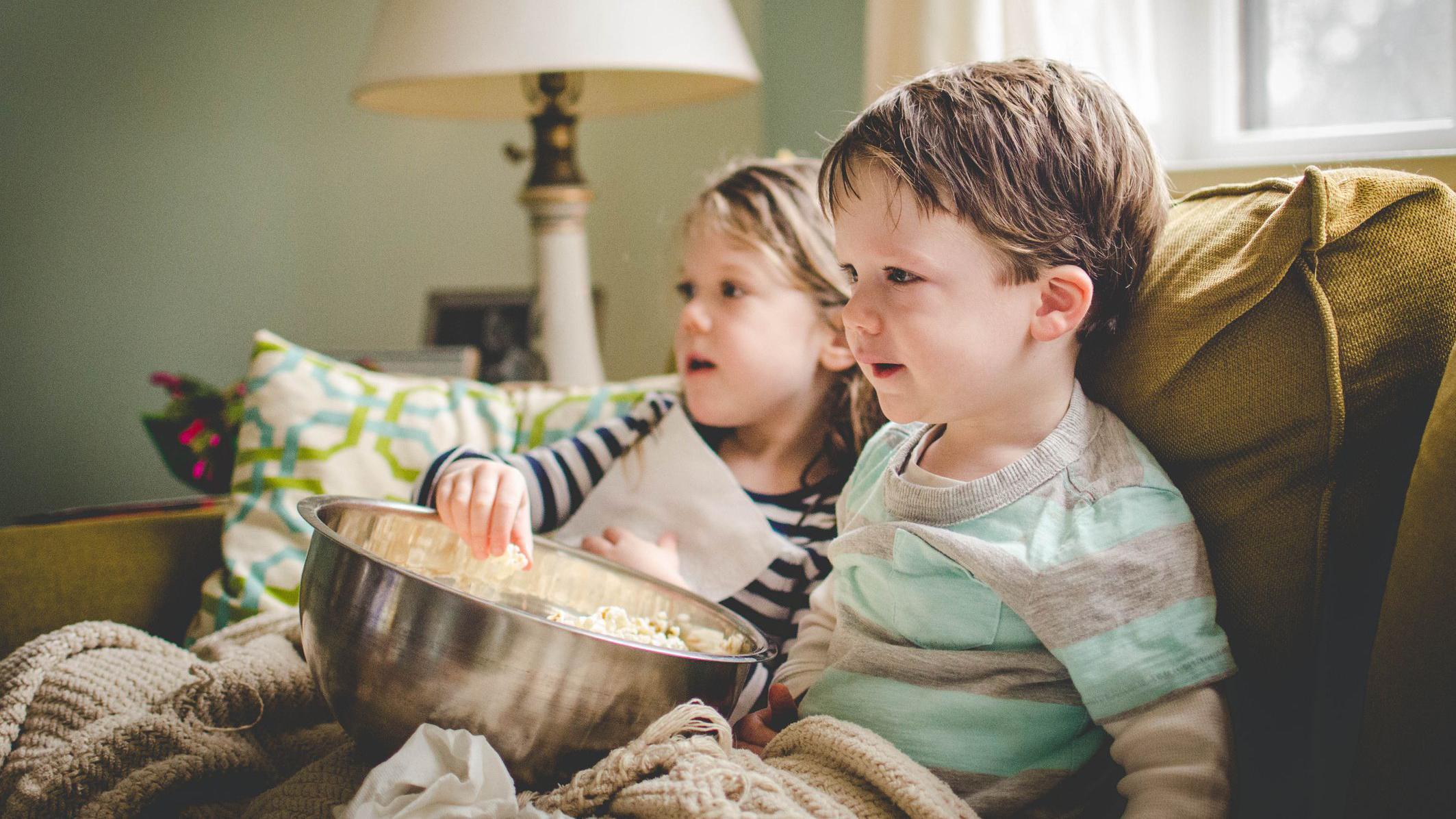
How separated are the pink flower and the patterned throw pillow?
0.22 meters

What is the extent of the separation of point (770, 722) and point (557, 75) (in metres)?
1.18

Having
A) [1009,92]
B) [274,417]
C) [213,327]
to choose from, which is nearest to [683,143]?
[213,327]

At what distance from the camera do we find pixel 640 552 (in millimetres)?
1098

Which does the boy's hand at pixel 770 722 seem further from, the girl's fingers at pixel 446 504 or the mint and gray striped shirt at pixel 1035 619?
the girl's fingers at pixel 446 504

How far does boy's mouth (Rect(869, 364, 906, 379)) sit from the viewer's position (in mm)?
786

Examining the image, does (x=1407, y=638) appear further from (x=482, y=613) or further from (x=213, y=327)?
(x=213, y=327)

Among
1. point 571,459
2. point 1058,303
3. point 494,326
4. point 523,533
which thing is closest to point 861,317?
point 1058,303

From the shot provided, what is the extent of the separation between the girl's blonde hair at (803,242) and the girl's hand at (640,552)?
0.57 feet

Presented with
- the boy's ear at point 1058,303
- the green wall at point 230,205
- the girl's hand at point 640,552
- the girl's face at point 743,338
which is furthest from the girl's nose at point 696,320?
the green wall at point 230,205

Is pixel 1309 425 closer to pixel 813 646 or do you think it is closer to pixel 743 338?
pixel 813 646

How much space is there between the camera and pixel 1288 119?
1.55 metres

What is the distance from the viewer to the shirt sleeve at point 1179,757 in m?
0.65

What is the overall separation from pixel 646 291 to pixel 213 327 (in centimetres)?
87

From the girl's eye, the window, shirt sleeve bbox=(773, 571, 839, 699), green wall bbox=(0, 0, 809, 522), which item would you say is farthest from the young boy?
green wall bbox=(0, 0, 809, 522)
